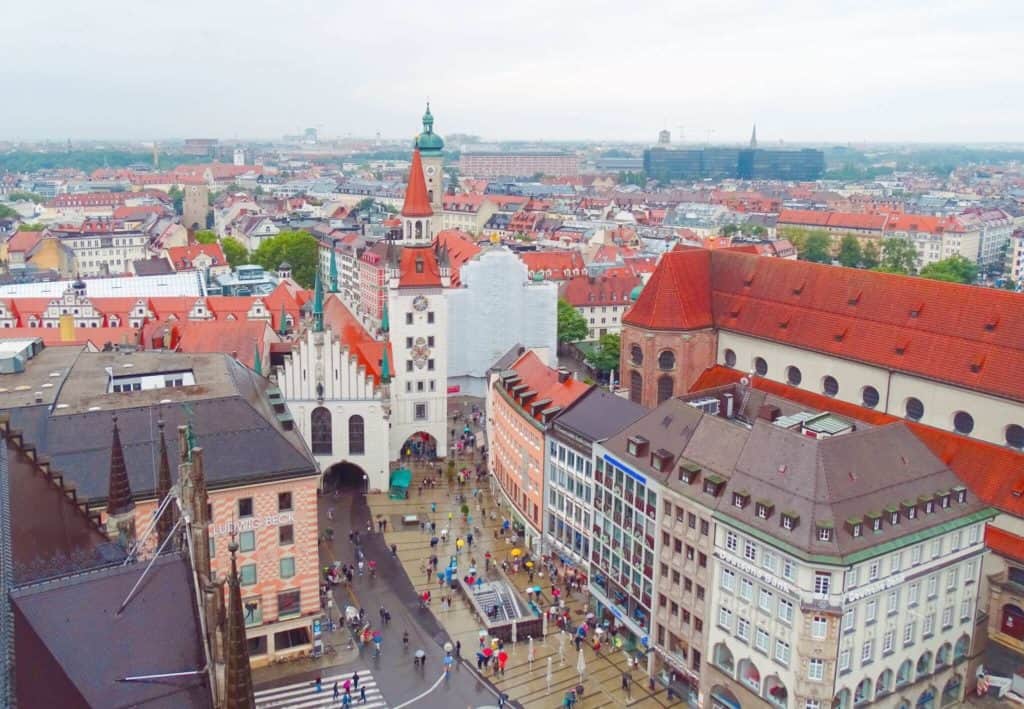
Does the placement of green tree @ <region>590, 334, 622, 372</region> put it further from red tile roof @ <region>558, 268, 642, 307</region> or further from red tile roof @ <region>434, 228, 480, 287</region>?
red tile roof @ <region>434, 228, 480, 287</region>

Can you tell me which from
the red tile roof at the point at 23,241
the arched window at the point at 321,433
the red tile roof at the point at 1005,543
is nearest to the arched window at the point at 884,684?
the red tile roof at the point at 1005,543

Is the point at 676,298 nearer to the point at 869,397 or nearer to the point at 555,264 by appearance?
the point at 869,397

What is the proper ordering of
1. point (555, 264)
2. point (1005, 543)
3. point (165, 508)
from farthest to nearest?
point (555, 264)
point (1005, 543)
point (165, 508)

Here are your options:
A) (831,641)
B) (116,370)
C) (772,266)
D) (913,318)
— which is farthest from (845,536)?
(116,370)

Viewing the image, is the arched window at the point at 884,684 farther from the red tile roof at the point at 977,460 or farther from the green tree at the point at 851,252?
the green tree at the point at 851,252

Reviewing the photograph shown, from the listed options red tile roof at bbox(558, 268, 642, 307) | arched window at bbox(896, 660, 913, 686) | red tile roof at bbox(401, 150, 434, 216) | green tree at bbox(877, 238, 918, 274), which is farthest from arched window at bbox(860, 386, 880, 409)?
green tree at bbox(877, 238, 918, 274)

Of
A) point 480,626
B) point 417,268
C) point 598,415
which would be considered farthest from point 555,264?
point 480,626
